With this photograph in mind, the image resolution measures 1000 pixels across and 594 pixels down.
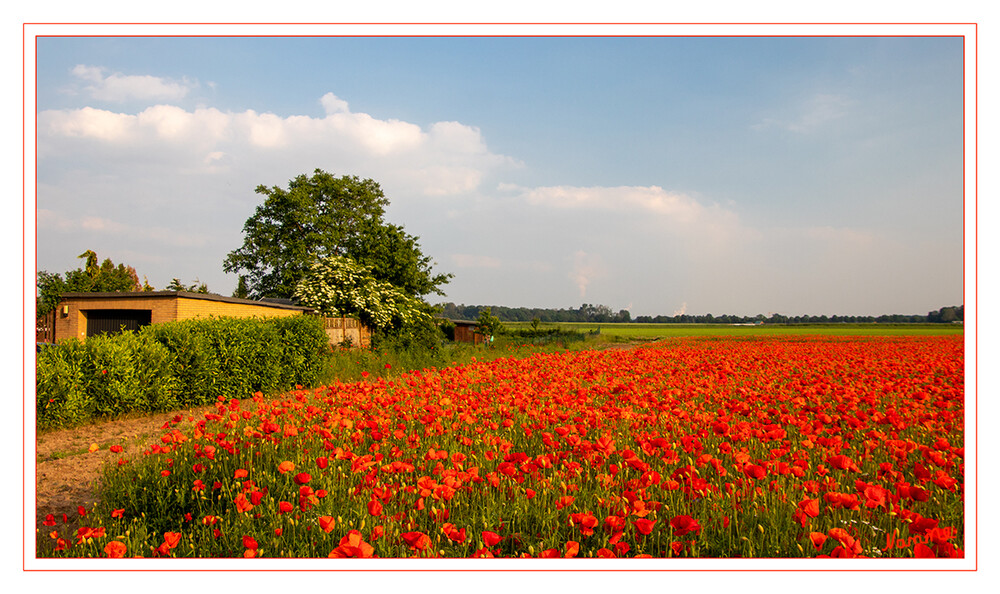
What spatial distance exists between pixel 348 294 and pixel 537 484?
980 inches

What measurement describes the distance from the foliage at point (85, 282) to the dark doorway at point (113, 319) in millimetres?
1060

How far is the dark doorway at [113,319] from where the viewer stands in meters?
17.4

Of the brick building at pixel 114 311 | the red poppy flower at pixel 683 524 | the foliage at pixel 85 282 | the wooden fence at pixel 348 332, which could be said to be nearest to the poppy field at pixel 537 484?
the red poppy flower at pixel 683 524

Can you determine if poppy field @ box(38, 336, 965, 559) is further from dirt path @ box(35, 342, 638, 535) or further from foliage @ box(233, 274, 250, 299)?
foliage @ box(233, 274, 250, 299)

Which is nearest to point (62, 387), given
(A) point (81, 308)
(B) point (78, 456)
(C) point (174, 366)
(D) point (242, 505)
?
(C) point (174, 366)

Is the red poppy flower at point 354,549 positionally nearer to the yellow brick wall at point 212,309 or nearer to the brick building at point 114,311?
the yellow brick wall at point 212,309

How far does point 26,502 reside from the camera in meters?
2.49

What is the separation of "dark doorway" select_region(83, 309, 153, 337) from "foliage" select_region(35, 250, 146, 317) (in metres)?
1.06

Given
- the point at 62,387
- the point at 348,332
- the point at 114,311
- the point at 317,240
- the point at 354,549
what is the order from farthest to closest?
the point at 317,240
the point at 348,332
the point at 114,311
the point at 62,387
the point at 354,549

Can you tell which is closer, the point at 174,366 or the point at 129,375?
the point at 129,375

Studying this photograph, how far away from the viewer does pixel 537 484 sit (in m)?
2.97

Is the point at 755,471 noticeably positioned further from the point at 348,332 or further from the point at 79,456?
the point at 348,332

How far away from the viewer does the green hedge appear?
22.3ft
